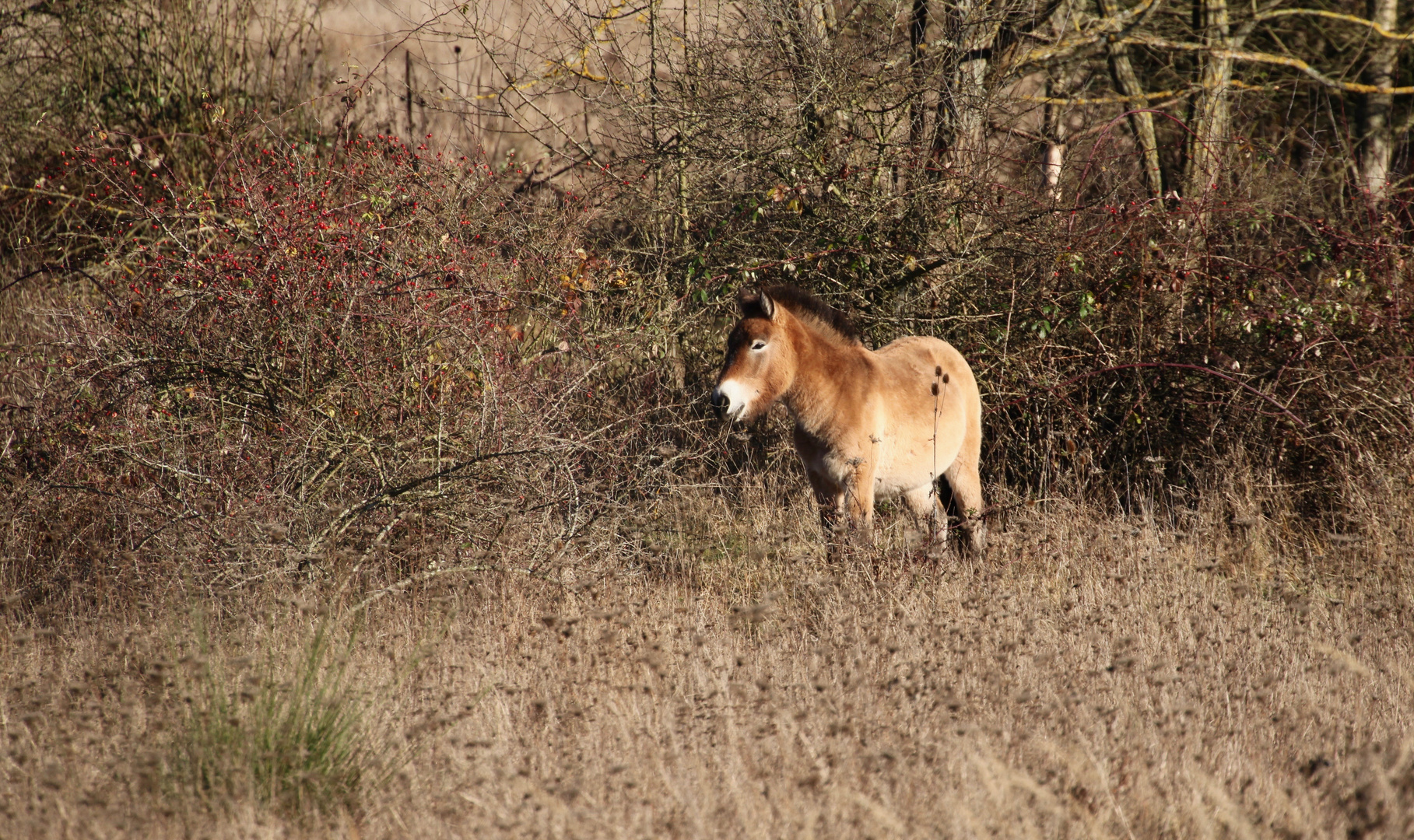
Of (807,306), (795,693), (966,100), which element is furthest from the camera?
(966,100)

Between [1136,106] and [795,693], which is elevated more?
[1136,106]

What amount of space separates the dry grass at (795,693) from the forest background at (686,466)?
0.10 ft

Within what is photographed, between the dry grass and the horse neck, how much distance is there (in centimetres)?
71

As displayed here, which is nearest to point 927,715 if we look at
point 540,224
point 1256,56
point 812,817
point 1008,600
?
point 812,817

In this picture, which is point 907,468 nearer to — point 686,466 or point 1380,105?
point 686,466

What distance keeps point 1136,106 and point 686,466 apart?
19.7 ft

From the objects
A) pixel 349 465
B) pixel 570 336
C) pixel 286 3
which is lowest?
pixel 349 465

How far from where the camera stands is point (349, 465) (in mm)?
5598

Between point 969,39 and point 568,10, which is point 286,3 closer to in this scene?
point 568,10

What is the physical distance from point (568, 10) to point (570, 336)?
103 inches

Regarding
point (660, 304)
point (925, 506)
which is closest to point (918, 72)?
point (660, 304)

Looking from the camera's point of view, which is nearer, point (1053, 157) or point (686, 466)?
point (686, 466)

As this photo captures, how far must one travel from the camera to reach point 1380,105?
1077 centimetres

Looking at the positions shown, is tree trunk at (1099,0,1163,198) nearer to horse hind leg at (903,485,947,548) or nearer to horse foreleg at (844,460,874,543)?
horse hind leg at (903,485,947,548)
